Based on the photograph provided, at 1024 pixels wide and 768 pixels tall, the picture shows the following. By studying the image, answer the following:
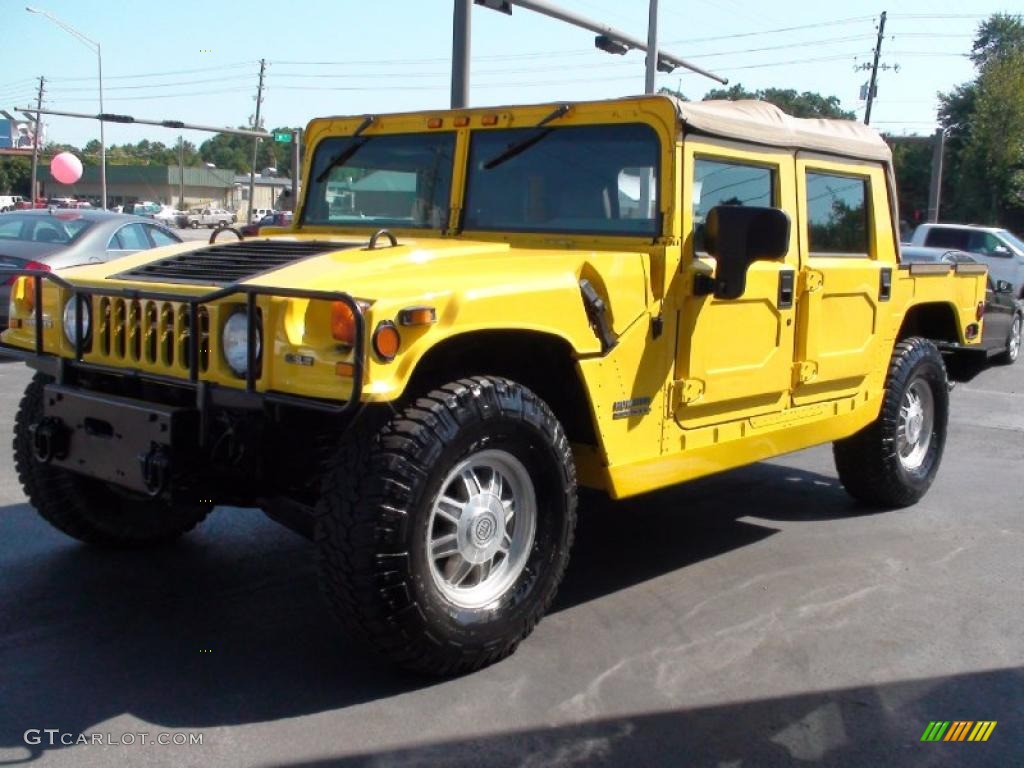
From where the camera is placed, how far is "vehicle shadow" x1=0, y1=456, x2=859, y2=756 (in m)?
3.49

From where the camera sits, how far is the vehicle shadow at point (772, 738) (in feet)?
10.6

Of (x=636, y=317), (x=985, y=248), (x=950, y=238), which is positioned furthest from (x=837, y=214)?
(x=985, y=248)

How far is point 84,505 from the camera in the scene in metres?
4.62

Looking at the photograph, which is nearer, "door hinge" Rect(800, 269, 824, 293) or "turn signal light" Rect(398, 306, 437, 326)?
"turn signal light" Rect(398, 306, 437, 326)

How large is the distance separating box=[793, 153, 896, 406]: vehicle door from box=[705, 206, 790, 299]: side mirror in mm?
834

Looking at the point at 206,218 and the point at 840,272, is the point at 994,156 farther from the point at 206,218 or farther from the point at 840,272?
the point at 206,218

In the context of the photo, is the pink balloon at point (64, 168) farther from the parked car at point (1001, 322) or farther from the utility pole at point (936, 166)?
the parked car at point (1001, 322)

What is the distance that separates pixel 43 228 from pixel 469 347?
8.92 meters

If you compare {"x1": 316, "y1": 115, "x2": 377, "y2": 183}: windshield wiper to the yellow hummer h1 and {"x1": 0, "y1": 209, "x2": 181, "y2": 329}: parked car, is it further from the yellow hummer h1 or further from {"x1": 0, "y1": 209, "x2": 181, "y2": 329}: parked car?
{"x1": 0, "y1": 209, "x2": 181, "y2": 329}: parked car

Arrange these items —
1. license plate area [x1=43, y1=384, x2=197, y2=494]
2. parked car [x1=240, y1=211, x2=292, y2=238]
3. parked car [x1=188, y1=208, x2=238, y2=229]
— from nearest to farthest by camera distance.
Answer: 1. license plate area [x1=43, y1=384, x2=197, y2=494]
2. parked car [x1=240, y1=211, x2=292, y2=238]
3. parked car [x1=188, y1=208, x2=238, y2=229]

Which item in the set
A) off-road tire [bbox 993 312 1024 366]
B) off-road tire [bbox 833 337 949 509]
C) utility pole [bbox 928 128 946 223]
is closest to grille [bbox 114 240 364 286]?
off-road tire [bbox 833 337 949 509]

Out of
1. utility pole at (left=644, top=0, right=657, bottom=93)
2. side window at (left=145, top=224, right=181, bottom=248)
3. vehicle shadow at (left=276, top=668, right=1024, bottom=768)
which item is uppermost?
utility pole at (left=644, top=0, right=657, bottom=93)

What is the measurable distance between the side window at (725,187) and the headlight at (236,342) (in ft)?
6.32

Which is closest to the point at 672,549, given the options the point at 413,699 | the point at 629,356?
the point at 629,356
